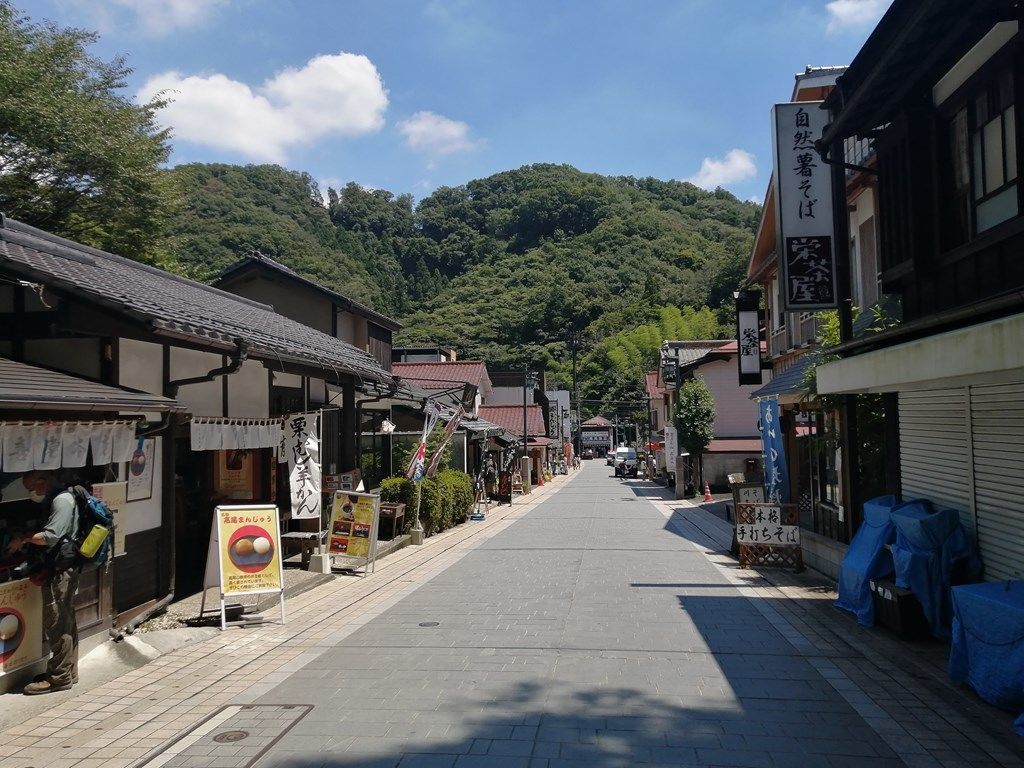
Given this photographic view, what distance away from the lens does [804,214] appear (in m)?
12.8

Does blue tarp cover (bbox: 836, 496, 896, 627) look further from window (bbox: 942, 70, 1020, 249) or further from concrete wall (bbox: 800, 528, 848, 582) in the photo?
window (bbox: 942, 70, 1020, 249)

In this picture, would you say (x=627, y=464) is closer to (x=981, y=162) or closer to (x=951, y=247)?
(x=951, y=247)

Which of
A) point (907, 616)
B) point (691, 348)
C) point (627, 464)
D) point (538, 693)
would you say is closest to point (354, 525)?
point (538, 693)

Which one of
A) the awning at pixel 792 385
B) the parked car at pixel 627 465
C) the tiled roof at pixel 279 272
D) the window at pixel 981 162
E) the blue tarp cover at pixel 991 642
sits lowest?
the parked car at pixel 627 465

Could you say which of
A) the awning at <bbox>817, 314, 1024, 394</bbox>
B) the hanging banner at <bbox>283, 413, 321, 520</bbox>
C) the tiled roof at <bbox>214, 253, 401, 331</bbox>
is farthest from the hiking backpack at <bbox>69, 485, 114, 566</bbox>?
the tiled roof at <bbox>214, 253, 401, 331</bbox>

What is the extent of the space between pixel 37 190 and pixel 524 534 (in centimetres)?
1731

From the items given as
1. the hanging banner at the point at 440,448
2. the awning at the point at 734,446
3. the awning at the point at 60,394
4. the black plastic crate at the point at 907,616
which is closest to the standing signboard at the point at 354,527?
the awning at the point at 60,394

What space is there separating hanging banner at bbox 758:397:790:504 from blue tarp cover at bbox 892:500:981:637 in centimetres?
594

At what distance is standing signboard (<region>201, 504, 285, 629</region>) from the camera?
31.5ft

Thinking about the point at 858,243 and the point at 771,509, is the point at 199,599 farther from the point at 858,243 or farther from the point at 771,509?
the point at 858,243

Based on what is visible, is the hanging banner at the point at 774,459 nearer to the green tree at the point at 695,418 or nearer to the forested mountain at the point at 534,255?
the green tree at the point at 695,418

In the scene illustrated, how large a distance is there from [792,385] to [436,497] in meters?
9.48

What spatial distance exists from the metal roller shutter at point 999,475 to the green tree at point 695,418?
1061 inches

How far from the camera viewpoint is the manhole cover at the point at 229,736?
230 inches
